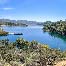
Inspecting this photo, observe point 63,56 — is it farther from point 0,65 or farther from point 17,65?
point 0,65

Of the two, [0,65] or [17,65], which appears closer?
[0,65]

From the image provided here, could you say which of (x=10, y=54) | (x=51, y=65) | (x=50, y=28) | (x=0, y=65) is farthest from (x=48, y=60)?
(x=50, y=28)

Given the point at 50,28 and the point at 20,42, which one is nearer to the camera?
the point at 20,42

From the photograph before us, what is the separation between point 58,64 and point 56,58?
3802 mm

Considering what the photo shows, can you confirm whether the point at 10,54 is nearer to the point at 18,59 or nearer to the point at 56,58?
the point at 18,59

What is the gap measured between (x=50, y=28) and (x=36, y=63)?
134m

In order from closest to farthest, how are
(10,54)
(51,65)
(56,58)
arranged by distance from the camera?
1. (51,65)
2. (10,54)
3. (56,58)

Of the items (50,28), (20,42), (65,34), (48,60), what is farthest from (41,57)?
(50,28)

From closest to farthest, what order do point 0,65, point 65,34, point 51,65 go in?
point 0,65, point 51,65, point 65,34

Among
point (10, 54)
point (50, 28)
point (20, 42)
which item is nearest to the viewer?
point (10, 54)

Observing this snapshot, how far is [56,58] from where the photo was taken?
Answer: 110 feet

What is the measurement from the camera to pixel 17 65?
25812mm

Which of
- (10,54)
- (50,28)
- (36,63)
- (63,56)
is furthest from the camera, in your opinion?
(50,28)

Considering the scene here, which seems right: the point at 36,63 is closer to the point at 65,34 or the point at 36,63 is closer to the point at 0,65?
the point at 0,65
